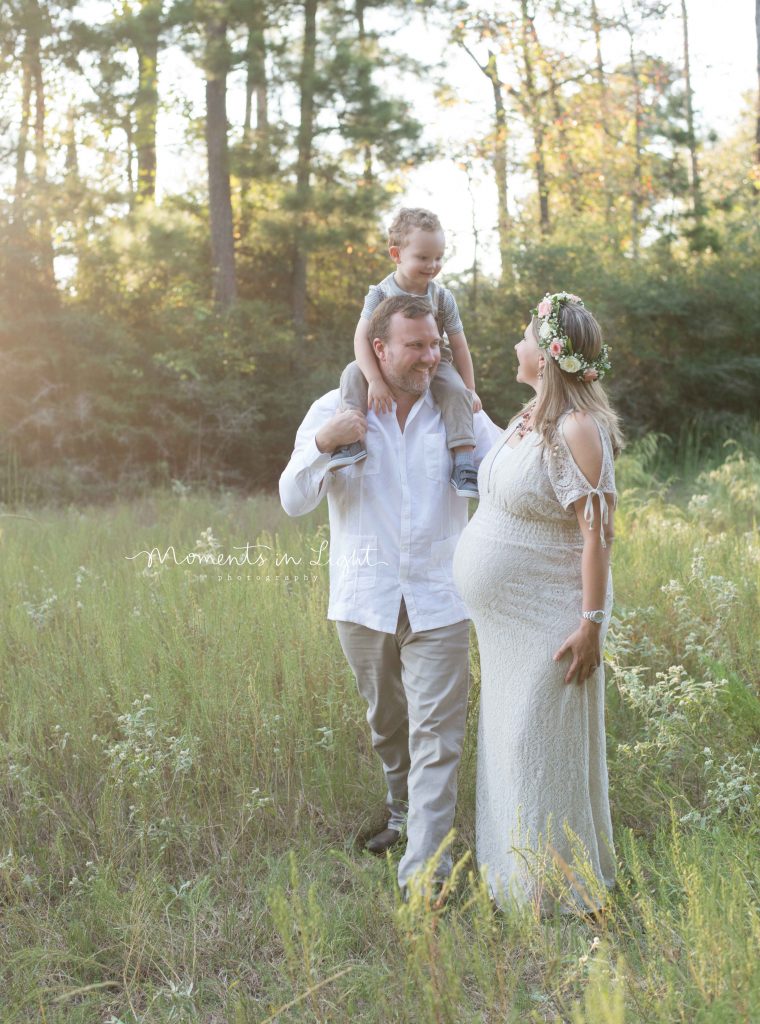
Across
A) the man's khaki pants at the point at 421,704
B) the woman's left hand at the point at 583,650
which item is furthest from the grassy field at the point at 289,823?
the woman's left hand at the point at 583,650

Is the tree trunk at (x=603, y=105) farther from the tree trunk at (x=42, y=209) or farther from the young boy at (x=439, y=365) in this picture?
the young boy at (x=439, y=365)

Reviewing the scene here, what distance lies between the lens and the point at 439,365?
4.64m

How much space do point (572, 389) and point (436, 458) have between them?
30.3 inches

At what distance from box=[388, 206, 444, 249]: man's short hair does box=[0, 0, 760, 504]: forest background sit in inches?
424

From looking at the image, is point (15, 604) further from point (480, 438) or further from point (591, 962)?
point (591, 962)

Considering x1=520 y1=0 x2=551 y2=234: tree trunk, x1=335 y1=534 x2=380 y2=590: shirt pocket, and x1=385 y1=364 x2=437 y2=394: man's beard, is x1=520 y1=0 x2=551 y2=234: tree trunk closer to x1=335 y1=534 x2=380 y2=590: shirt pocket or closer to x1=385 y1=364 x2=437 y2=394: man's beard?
x1=385 y1=364 x2=437 y2=394: man's beard

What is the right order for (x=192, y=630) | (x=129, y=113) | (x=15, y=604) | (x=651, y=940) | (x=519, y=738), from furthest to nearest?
1. (x=129, y=113)
2. (x=15, y=604)
3. (x=192, y=630)
4. (x=519, y=738)
5. (x=651, y=940)

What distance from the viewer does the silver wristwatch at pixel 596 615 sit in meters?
3.70

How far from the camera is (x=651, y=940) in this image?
2760 millimetres

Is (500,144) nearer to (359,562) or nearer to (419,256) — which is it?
(419,256)

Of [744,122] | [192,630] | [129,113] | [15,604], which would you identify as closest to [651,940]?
[192,630]

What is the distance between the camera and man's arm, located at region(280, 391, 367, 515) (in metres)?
4.16

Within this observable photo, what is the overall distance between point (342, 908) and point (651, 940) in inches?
57.2

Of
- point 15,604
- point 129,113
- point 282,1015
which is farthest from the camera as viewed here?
point 129,113
